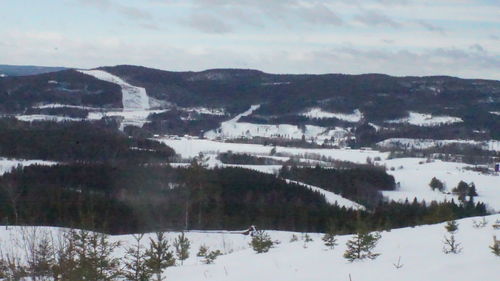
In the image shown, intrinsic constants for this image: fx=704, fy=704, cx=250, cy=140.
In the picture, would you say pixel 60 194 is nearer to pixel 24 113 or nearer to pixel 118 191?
pixel 118 191

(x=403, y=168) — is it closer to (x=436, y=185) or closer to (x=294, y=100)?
(x=436, y=185)

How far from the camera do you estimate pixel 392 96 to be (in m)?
120

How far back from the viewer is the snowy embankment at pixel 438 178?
47844 mm

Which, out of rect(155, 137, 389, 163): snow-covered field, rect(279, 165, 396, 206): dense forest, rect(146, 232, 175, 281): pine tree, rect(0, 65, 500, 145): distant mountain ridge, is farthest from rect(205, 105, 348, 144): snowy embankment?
rect(146, 232, 175, 281): pine tree

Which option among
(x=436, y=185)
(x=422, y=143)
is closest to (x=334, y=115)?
(x=422, y=143)

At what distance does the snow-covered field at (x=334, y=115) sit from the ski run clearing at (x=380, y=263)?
9745 cm

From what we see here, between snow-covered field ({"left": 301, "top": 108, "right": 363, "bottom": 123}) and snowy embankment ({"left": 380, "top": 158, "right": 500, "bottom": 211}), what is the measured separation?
4247 centimetres

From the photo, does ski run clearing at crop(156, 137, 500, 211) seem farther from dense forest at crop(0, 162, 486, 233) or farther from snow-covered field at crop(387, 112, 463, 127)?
snow-covered field at crop(387, 112, 463, 127)

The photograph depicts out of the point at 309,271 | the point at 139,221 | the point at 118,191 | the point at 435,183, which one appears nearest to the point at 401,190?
the point at 435,183

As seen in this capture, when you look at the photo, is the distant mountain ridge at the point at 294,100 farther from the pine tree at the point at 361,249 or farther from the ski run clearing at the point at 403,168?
the pine tree at the point at 361,249

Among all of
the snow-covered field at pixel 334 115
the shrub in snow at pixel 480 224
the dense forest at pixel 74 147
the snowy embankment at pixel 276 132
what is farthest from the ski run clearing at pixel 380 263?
the snow-covered field at pixel 334 115

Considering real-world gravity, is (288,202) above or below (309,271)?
below

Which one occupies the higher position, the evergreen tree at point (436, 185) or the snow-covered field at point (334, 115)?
the snow-covered field at point (334, 115)

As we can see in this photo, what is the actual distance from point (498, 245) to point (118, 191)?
3551 centimetres
